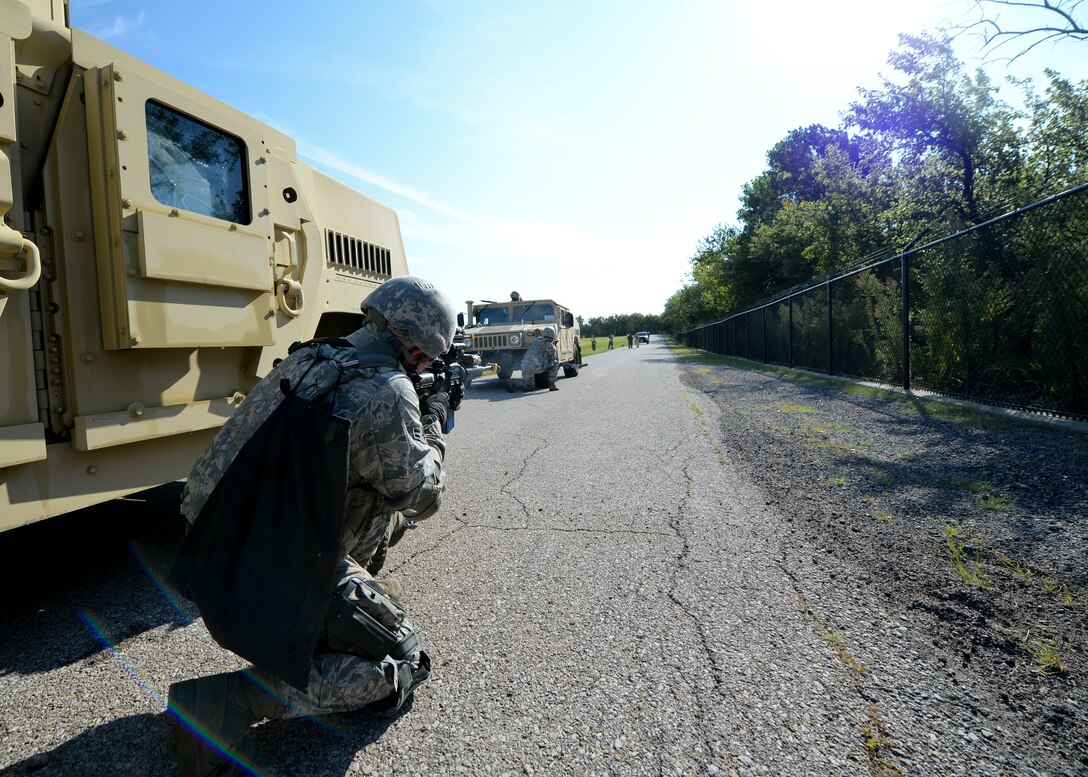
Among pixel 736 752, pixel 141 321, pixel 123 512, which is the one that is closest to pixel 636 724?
pixel 736 752

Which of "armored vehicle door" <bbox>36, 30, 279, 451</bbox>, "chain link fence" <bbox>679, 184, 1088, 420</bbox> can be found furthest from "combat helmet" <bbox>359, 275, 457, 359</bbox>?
"chain link fence" <bbox>679, 184, 1088, 420</bbox>

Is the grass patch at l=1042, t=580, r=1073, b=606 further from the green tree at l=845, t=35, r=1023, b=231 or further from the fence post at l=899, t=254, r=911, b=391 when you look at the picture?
the green tree at l=845, t=35, r=1023, b=231

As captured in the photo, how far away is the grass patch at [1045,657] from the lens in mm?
2078

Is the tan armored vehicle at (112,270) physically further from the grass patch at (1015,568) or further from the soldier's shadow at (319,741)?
the grass patch at (1015,568)

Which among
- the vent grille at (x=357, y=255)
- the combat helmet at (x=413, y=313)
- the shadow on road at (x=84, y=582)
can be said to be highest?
the vent grille at (x=357, y=255)

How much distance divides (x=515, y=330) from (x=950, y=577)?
36.9 feet

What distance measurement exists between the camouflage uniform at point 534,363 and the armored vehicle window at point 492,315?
A: 243 centimetres

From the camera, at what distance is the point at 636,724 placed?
1.93 metres

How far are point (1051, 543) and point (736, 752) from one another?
2.43m

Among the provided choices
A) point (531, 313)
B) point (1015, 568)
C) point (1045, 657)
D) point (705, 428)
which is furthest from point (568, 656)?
point (531, 313)

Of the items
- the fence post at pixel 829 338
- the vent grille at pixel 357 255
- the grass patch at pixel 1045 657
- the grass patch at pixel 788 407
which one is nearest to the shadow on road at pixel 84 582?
the vent grille at pixel 357 255

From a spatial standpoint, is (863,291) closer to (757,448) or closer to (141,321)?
(757,448)

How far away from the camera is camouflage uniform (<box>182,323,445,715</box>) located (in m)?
1.91

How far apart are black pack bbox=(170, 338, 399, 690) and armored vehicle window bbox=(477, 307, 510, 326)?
550 inches
